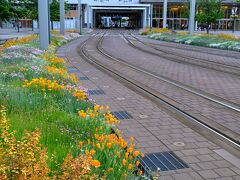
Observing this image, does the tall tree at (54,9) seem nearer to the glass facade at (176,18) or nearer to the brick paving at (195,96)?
the brick paving at (195,96)

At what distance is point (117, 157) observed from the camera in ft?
13.4

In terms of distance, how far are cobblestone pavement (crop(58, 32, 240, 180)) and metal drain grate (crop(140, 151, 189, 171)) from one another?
111 millimetres

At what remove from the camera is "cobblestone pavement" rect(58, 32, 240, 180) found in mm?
4832

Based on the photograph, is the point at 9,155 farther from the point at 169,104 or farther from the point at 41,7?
the point at 41,7

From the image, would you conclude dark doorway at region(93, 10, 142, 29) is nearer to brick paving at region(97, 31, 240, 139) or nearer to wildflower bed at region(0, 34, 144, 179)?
brick paving at region(97, 31, 240, 139)

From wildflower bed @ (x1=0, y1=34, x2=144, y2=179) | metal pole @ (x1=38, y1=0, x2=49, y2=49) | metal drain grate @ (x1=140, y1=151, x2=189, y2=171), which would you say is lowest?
metal drain grate @ (x1=140, y1=151, x2=189, y2=171)

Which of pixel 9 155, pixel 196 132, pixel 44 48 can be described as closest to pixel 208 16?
pixel 44 48

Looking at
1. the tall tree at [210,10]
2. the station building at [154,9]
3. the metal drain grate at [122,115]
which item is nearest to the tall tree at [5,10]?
the metal drain grate at [122,115]

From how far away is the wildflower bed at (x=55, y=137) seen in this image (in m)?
3.30

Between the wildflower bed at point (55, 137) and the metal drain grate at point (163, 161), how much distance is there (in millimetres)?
290

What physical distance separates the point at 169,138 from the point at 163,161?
3.43 ft

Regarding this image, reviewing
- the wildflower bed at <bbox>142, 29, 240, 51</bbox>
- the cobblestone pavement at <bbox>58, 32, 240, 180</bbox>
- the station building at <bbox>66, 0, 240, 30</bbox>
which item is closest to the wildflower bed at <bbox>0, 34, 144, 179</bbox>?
the cobblestone pavement at <bbox>58, 32, 240, 180</bbox>

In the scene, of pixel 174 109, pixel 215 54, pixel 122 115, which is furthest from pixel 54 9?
pixel 122 115

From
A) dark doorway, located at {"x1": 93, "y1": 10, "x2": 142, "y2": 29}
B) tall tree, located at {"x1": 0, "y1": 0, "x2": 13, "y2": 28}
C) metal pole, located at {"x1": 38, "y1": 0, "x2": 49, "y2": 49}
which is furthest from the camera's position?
dark doorway, located at {"x1": 93, "y1": 10, "x2": 142, "y2": 29}
